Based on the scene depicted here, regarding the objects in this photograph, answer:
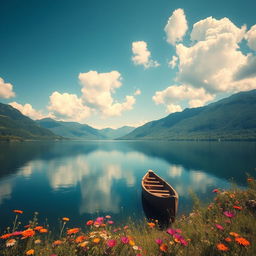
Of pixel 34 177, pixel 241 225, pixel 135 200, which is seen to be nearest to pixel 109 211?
pixel 135 200

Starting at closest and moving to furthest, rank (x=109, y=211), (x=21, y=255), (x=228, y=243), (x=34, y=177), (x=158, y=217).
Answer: (x=21, y=255) < (x=228, y=243) < (x=158, y=217) < (x=109, y=211) < (x=34, y=177)

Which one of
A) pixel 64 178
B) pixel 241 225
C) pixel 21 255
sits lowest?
pixel 64 178

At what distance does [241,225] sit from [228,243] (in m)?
1.94

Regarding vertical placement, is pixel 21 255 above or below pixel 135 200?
above

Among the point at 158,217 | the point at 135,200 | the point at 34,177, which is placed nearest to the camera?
the point at 158,217

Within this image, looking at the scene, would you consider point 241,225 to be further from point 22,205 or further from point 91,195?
point 22,205

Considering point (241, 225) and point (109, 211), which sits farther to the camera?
point (109, 211)

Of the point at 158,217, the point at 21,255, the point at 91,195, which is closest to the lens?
the point at 21,255

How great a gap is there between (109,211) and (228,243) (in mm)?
17798

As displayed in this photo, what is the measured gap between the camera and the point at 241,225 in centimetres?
572

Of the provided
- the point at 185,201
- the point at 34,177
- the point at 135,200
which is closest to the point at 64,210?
the point at 135,200

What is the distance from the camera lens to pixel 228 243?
4.36 metres

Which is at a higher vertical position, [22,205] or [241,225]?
[241,225]

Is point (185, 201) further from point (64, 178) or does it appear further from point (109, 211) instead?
point (64, 178)
